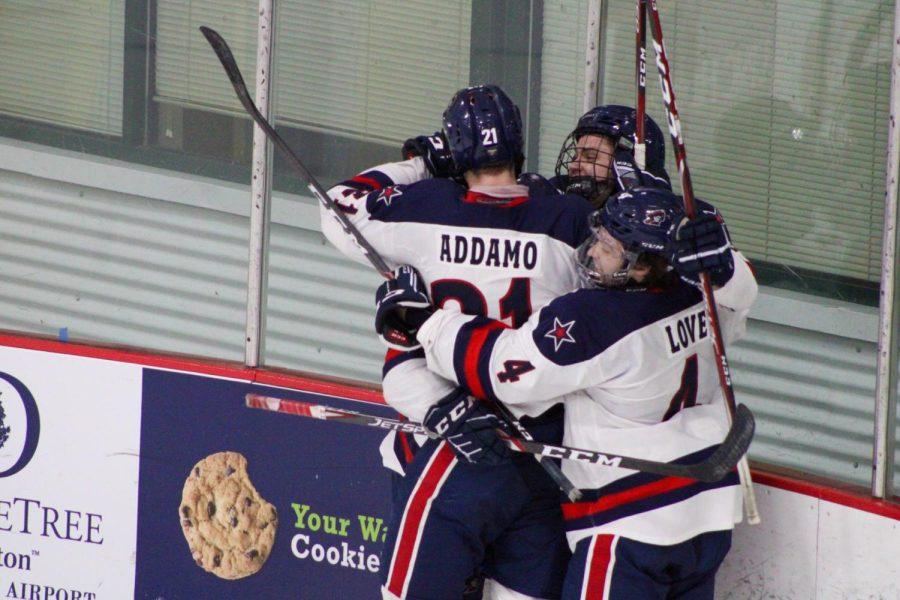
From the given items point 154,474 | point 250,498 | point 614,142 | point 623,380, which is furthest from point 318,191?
point 154,474

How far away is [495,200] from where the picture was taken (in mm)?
2676

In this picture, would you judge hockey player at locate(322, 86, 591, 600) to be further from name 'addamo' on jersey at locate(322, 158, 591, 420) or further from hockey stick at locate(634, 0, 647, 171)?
hockey stick at locate(634, 0, 647, 171)

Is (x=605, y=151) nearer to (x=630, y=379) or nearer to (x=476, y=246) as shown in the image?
(x=476, y=246)

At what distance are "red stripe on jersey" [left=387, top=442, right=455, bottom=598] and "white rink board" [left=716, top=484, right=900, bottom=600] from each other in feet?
2.35

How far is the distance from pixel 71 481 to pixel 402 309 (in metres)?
1.55

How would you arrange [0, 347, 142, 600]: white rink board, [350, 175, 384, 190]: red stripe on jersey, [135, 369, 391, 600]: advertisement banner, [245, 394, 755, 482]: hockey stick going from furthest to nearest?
[0, 347, 142, 600]: white rink board
[135, 369, 391, 600]: advertisement banner
[350, 175, 384, 190]: red stripe on jersey
[245, 394, 755, 482]: hockey stick

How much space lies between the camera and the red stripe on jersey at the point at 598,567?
2574 millimetres

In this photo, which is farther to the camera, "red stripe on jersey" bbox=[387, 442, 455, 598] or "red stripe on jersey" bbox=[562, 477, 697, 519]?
"red stripe on jersey" bbox=[387, 442, 455, 598]

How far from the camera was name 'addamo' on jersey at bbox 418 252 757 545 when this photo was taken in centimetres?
250

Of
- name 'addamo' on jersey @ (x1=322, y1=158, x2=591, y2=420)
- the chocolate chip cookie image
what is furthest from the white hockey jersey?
the chocolate chip cookie image

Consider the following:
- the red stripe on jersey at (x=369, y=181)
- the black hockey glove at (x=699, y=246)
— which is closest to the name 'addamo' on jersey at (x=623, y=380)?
the black hockey glove at (x=699, y=246)

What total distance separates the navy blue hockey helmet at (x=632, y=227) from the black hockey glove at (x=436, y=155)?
0.47 meters

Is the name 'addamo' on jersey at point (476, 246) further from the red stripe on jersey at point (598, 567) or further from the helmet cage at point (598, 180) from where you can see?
the red stripe on jersey at point (598, 567)

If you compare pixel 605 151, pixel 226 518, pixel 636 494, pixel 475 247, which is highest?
pixel 605 151
